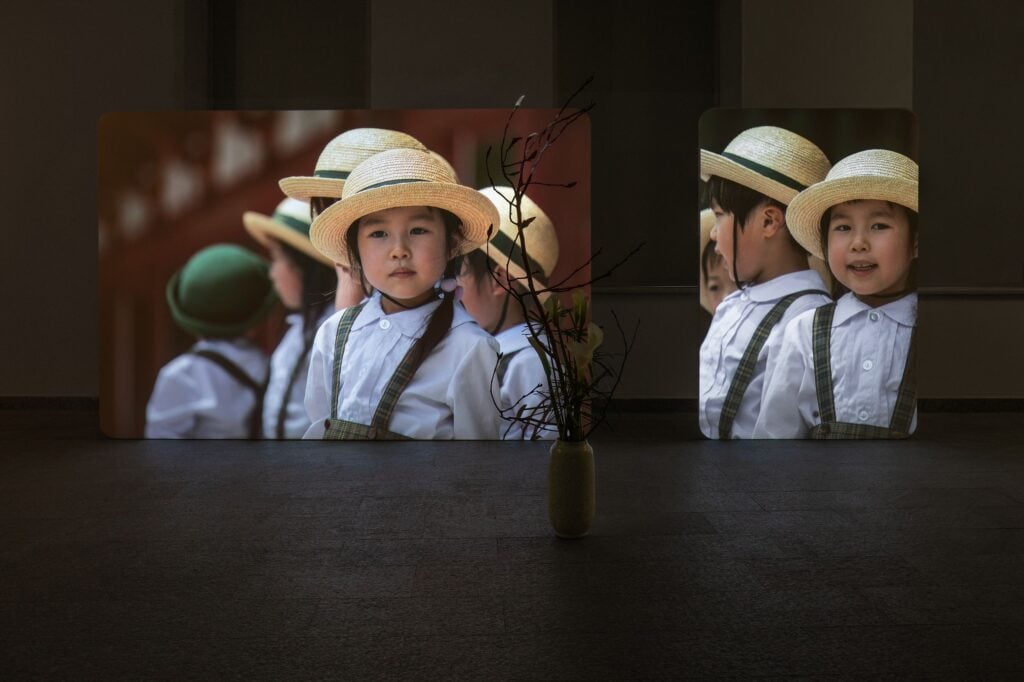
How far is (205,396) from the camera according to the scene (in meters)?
5.61

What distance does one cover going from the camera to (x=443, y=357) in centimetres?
542

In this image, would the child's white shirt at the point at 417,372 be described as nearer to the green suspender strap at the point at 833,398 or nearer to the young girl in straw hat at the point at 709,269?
the young girl in straw hat at the point at 709,269

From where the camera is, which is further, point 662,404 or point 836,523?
point 662,404

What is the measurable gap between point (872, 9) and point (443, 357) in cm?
378

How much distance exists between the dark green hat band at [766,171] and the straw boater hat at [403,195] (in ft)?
4.44

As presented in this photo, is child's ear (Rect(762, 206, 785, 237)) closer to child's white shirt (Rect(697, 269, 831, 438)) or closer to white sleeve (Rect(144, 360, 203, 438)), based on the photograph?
child's white shirt (Rect(697, 269, 831, 438))

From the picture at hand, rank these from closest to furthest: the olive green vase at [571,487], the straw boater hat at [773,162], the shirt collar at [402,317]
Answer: the olive green vase at [571,487], the shirt collar at [402,317], the straw boater hat at [773,162]

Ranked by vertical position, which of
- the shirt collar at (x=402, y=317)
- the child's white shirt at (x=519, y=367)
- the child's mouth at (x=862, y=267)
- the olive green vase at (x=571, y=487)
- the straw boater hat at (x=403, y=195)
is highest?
the straw boater hat at (x=403, y=195)

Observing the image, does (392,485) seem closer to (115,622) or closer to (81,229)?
(115,622)

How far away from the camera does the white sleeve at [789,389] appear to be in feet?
18.1

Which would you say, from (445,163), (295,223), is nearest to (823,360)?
(445,163)

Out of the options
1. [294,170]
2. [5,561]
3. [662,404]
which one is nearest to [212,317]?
[294,170]

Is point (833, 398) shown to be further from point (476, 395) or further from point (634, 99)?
point (634, 99)

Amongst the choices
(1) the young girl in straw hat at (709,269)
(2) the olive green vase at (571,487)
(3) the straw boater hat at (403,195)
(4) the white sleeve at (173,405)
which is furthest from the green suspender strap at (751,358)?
(4) the white sleeve at (173,405)
